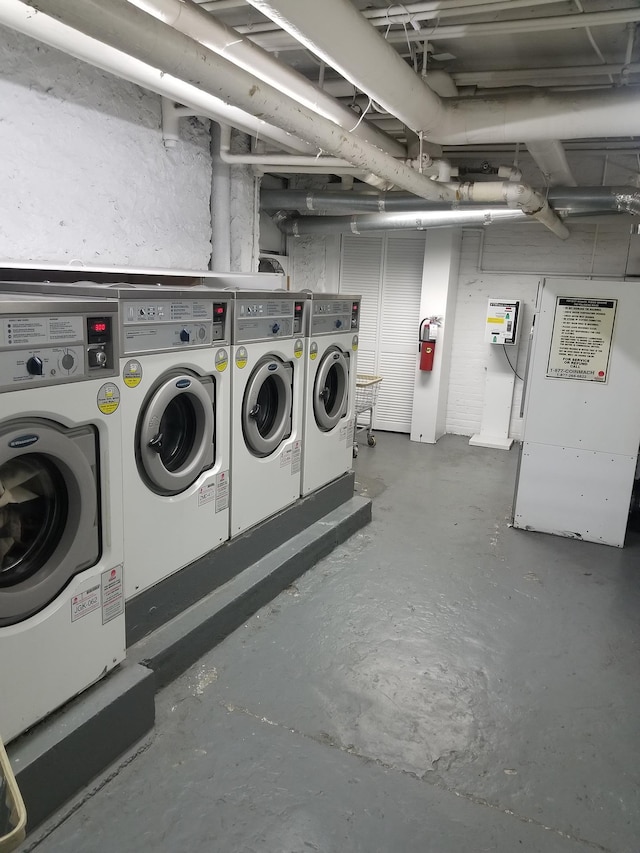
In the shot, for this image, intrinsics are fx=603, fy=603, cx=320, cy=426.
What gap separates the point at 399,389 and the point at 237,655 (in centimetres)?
480

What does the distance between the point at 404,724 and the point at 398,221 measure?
4.60 metres

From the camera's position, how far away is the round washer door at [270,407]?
3238mm

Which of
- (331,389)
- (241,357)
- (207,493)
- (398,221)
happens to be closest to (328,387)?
(331,389)

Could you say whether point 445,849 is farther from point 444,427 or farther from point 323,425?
point 444,427

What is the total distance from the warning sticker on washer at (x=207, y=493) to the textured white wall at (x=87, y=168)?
1.63 metres

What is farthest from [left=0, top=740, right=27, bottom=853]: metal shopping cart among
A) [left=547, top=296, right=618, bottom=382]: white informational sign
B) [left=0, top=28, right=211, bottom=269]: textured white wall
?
[left=547, top=296, right=618, bottom=382]: white informational sign

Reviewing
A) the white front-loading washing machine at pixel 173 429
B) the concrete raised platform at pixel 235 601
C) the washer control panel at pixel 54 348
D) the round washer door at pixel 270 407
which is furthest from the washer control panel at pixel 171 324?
the concrete raised platform at pixel 235 601

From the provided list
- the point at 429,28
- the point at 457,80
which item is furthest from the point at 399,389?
the point at 429,28

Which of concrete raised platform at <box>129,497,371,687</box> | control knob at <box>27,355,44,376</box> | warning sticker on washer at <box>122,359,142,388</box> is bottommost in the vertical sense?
concrete raised platform at <box>129,497,371,687</box>

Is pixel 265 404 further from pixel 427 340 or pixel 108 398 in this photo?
pixel 427 340

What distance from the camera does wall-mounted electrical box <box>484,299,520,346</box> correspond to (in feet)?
21.1

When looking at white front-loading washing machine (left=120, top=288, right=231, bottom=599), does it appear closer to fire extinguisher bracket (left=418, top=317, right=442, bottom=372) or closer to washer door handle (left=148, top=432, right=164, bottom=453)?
washer door handle (left=148, top=432, right=164, bottom=453)

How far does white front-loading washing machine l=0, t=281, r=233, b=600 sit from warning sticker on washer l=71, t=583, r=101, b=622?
0.33m

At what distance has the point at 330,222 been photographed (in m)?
6.29
